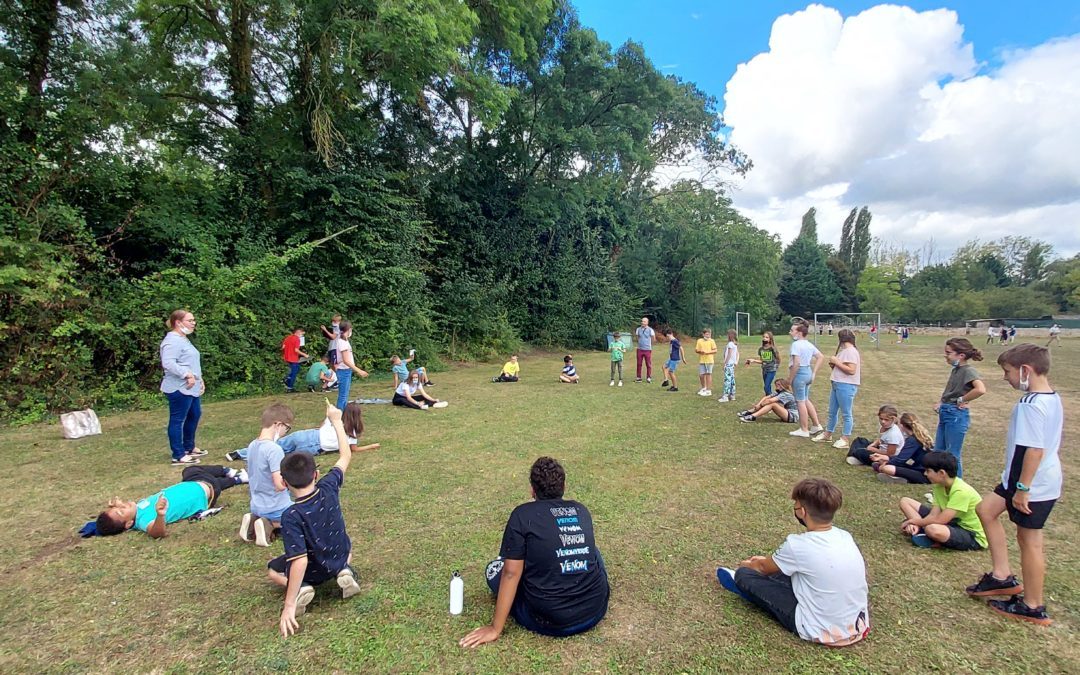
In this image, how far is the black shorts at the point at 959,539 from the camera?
3854 mm

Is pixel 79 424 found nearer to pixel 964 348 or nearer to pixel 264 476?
pixel 264 476

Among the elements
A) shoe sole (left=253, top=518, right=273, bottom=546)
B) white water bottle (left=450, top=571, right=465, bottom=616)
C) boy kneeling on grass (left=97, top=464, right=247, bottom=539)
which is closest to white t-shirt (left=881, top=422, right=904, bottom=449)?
white water bottle (left=450, top=571, right=465, bottom=616)

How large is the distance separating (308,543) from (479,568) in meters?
1.26

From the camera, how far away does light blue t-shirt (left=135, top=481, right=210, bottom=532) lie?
169 inches

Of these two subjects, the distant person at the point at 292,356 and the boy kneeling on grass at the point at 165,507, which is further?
the distant person at the point at 292,356

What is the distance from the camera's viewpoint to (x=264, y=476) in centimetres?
403

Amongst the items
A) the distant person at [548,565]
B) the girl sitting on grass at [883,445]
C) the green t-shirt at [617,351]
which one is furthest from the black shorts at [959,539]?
the green t-shirt at [617,351]

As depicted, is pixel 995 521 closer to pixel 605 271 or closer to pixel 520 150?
pixel 520 150

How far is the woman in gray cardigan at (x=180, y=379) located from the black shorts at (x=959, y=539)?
773cm

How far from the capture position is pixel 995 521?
3.16 meters

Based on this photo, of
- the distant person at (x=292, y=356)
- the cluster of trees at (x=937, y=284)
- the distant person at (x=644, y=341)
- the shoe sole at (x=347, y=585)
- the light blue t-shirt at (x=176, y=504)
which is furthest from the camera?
the cluster of trees at (x=937, y=284)

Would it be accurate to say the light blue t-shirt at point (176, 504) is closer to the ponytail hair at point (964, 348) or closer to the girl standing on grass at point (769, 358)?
the ponytail hair at point (964, 348)

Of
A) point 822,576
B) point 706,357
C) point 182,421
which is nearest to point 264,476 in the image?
point 182,421

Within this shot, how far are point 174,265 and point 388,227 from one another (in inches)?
212
